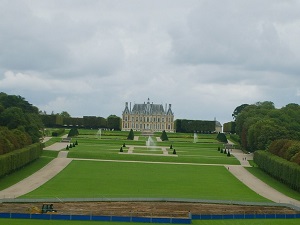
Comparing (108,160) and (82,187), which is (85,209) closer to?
(82,187)

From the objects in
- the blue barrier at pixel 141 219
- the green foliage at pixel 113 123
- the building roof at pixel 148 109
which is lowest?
the blue barrier at pixel 141 219

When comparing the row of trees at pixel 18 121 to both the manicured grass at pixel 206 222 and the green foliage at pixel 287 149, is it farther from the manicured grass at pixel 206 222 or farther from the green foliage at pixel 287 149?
the manicured grass at pixel 206 222

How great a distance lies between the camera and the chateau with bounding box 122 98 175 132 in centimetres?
16988

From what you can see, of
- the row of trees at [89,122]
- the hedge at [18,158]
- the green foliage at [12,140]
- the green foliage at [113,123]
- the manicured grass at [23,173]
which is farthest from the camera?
the green foliage at [113,123]

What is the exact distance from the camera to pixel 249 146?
80.6 metres

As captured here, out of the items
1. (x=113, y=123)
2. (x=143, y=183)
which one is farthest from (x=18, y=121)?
(x=113, y=123)

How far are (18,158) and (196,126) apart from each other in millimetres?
95215

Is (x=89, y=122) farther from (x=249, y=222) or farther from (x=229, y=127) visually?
(x=249, y=222)

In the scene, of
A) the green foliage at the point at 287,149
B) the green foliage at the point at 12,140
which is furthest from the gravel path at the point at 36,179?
the green foliage at the point at 287,149

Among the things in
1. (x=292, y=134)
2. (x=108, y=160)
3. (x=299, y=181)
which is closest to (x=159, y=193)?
(x=299, y=181)

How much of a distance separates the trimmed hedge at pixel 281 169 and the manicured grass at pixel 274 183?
0.43 meters

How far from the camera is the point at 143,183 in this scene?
A: 43750mm

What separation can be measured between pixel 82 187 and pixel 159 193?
6420 mm

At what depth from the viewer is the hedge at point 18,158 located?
4500 centimetres
